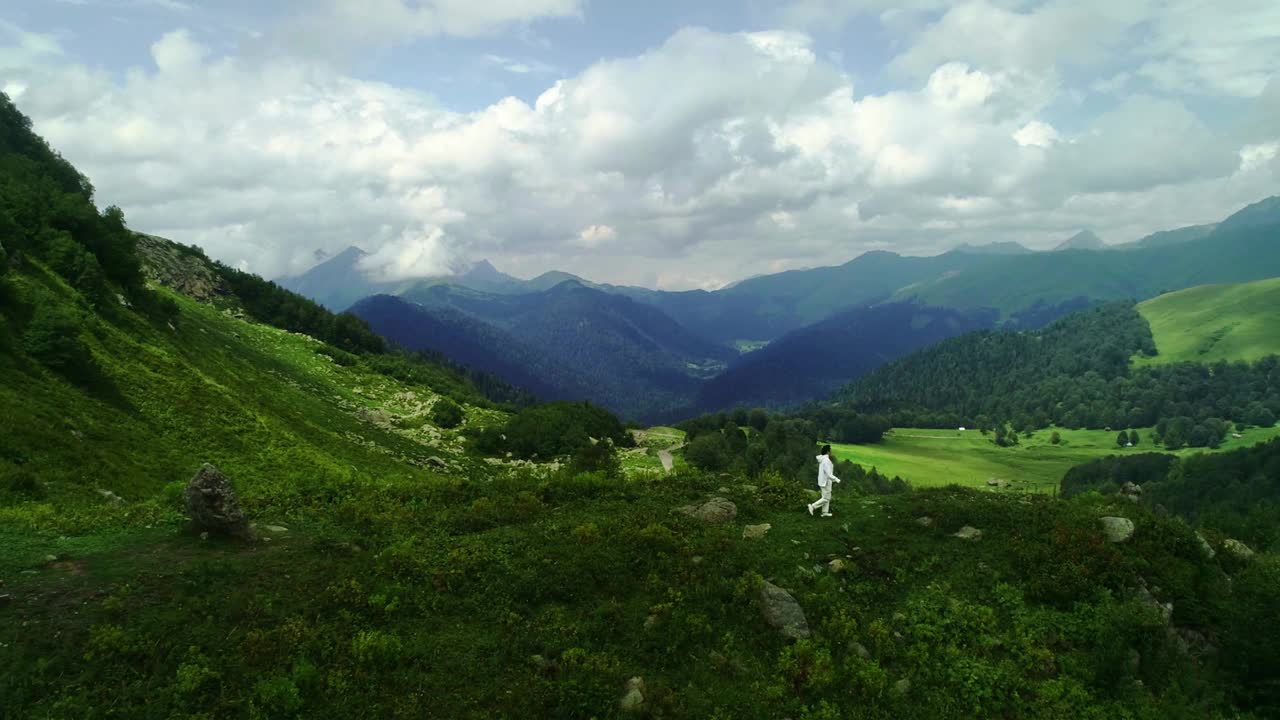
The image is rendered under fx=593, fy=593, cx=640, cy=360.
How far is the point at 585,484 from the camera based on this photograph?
79.3ft

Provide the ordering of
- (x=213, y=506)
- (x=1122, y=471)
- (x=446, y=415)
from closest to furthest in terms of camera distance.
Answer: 1. (x=213, y=506)
2. (x=446, y=415)
3. (x=1122, y=471)

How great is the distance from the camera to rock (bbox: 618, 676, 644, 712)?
43.6ft

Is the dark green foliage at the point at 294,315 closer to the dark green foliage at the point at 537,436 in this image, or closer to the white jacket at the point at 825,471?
the dark green foliage at the point at 537,436

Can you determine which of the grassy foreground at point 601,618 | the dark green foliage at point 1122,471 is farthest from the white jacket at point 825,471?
the dark green foliage at point 1122,471

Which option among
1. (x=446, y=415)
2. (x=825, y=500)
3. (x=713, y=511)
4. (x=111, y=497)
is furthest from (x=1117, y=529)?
(x=446, y=415)

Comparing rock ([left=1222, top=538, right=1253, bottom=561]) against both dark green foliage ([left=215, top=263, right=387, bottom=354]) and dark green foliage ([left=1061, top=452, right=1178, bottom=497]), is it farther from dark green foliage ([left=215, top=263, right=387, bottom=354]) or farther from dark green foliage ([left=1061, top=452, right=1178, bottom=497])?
dark green foliage ([left=1061, top=452, right=1178, bottom=497])

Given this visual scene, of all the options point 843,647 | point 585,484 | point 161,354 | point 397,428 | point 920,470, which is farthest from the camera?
point 920,470

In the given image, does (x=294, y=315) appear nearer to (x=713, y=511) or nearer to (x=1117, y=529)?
(x=713, y=511)

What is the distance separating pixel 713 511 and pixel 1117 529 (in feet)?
42.1

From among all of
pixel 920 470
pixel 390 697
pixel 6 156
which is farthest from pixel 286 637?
pixel 920 470

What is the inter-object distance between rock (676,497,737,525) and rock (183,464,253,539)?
548 inches

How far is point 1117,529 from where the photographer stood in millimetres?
18828

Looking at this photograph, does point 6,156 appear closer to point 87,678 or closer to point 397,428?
point 397,428

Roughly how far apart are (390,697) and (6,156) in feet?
306
